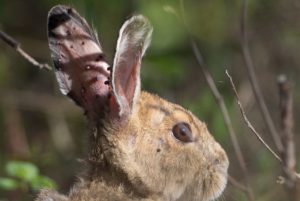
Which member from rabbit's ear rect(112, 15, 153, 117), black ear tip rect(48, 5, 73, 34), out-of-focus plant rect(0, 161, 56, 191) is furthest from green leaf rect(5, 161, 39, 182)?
black ear tip rect(48, 5, 73, 34)

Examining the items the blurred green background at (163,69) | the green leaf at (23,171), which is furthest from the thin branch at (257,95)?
the blurred green background at (163,69)

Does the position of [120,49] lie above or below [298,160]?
above

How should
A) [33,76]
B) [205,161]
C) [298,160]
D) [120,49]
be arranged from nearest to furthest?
1. [120,49]
2. [205,161]
3. [298,160]
4. [33,76]

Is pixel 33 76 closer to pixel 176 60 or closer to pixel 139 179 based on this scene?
pixel 176 60

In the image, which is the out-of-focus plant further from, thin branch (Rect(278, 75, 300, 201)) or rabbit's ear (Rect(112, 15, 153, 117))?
thin branch (Rect(278, 75, 300, 201))

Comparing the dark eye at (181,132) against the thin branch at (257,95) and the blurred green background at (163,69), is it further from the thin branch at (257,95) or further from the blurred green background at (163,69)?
the blurred green background at (163,69)

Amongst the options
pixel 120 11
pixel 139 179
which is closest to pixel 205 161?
pixel 139 179

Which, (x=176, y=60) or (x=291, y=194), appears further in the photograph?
(x=176, y=60)
